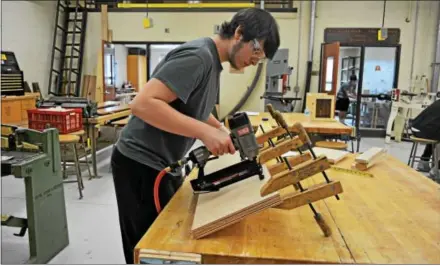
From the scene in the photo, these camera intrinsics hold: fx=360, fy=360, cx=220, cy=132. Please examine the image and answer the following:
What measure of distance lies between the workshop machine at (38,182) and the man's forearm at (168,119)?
126 centimetres

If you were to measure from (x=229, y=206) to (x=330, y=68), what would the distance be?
655 centimetres

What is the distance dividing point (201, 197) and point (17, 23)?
6.69 m

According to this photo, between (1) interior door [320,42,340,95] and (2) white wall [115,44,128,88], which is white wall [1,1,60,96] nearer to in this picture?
(2) white wall [115,44,128,88]

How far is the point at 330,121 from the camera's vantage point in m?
3.85

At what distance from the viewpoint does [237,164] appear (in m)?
1.31

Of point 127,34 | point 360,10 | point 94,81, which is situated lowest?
point 94,81

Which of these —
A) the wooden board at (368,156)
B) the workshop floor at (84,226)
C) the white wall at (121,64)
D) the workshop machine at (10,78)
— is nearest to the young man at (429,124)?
the wooden board at (368,156)

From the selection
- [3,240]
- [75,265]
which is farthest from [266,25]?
[3,240]

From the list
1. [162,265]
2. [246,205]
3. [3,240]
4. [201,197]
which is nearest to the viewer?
[162,265]

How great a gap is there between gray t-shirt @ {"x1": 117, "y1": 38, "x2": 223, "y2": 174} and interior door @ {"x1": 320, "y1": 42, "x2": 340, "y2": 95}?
18.2 feet

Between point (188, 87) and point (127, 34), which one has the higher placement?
point (127, 34)

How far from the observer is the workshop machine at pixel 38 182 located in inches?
82.6

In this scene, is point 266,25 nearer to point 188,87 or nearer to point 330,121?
point 188,87

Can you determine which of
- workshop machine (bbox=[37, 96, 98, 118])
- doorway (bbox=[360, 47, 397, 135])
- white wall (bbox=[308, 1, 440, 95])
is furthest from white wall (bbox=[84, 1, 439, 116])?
workshop machine (bbox=[37, 96, 98, 118])
